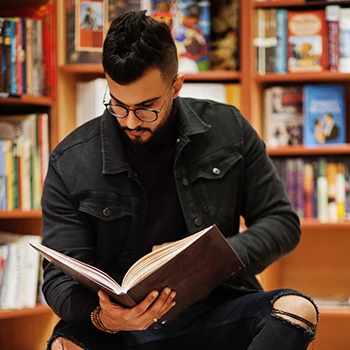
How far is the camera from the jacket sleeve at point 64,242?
4.91ft

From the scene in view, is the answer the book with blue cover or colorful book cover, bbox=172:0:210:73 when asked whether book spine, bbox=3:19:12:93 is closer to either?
colorful book cover, bbox=172:0:210:73

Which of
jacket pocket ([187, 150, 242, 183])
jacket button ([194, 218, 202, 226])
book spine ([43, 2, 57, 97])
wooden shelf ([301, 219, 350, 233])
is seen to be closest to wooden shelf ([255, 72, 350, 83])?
wooden shelf ([301, 219, 350, 233])

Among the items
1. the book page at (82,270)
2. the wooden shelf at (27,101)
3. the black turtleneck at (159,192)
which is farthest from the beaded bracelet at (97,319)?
the wooden shelf at (27,101)

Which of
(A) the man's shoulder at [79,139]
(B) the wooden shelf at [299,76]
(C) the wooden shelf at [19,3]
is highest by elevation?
(C) the wooden shelf at [19,3]

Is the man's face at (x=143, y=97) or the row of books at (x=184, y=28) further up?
the row of books at (x=184, y=28)

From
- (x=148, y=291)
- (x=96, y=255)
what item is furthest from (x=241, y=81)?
(x=148, y=291)

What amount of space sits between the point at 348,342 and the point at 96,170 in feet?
5.11

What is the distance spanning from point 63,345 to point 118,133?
1.65 feet

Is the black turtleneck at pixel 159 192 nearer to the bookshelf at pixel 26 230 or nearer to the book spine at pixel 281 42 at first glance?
the bookshelf at pixel 26 230

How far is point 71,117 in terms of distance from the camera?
102 inches

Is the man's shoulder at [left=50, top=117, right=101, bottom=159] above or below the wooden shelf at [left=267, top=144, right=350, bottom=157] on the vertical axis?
above

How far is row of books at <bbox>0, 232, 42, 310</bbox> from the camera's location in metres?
2.32

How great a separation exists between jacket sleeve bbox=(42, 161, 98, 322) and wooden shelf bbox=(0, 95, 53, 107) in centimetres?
71

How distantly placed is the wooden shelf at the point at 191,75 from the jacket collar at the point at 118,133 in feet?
2.82
